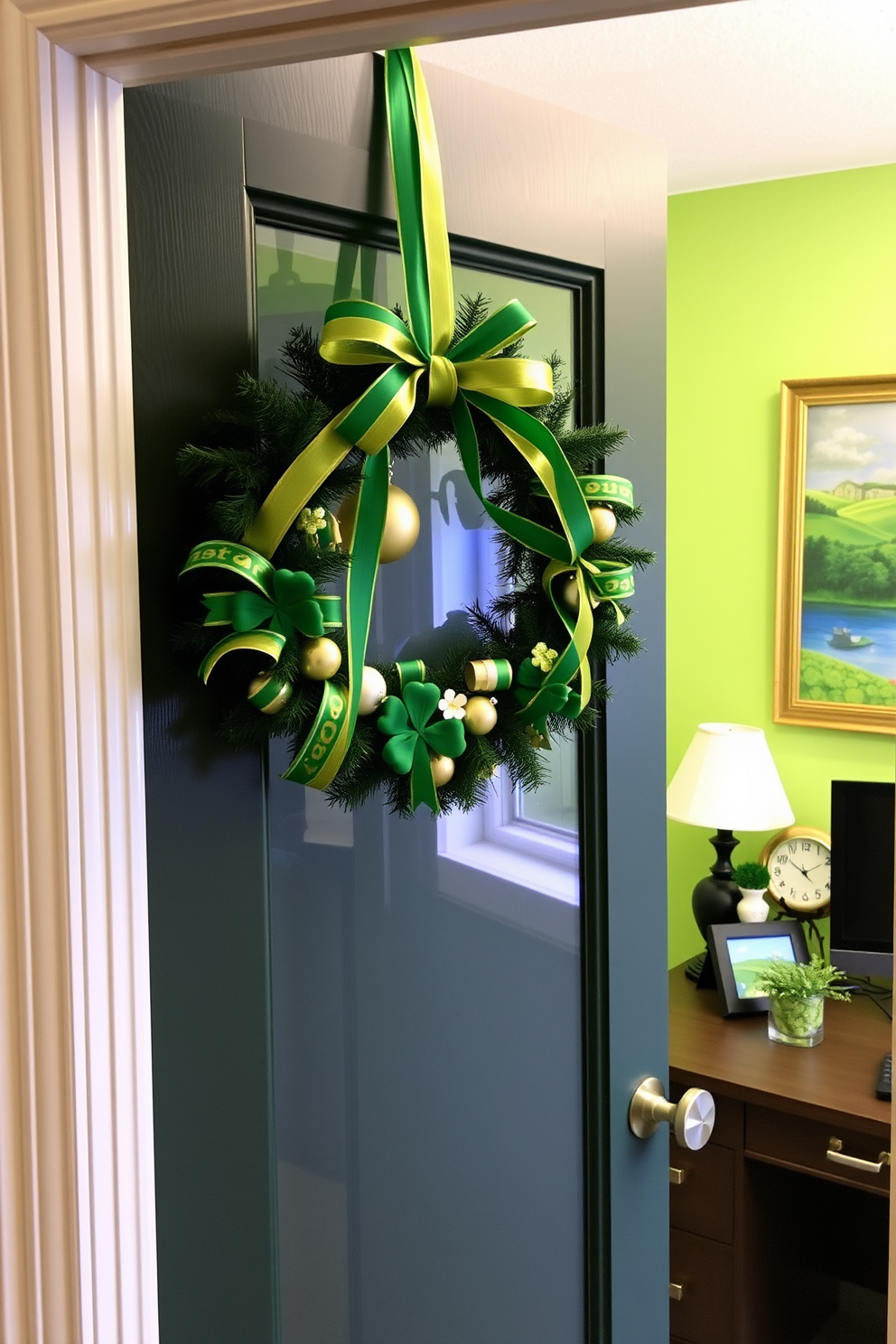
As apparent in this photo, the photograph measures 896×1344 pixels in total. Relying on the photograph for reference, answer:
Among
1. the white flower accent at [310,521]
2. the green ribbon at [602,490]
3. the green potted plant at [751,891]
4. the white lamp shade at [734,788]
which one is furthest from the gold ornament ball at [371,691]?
the green potted plant at [751,891]

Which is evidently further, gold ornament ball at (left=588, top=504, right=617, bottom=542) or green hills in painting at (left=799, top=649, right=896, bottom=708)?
green hills in painting at (left=799, top=649, right=896, bottom=708)

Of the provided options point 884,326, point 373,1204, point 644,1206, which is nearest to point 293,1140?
point 373,1204

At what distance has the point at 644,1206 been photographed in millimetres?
1286

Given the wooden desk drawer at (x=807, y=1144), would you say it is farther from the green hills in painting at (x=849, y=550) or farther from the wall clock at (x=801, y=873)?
the green hills in painting at (x=849, y=550)

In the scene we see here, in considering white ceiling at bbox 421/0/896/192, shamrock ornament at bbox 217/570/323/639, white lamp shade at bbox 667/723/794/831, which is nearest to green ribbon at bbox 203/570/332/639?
shamrock ornament at bbox 217/570/323/639

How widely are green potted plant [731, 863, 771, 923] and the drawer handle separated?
51 cm

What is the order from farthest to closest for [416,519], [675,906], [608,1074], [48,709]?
1. [675,906]
2. [608,1074]
3. [416,519]
4. [48,709]

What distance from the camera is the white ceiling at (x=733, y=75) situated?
5.81 ft

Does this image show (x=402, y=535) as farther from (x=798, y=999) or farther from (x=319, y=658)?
(x=798, y=999)

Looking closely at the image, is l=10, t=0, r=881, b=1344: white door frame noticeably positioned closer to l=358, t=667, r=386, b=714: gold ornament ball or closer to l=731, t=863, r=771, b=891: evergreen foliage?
l=358, t=667, r=386, b=714: gold ornament ball

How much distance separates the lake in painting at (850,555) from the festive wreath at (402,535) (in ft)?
5.11

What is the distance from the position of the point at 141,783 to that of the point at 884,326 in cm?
210

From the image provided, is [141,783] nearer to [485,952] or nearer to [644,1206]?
[485,952]

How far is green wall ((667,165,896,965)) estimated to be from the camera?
2.44 meters
